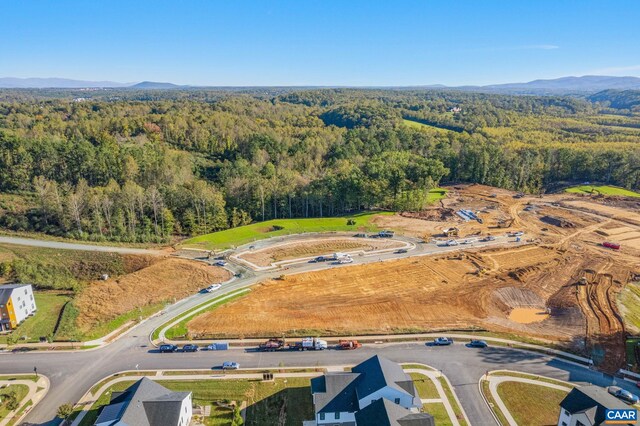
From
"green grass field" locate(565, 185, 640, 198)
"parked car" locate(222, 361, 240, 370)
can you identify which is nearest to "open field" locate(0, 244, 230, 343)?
"parked car" locate(222, 361, 240, 370)

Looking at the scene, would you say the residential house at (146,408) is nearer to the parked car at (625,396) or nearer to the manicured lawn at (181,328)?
the manicured lawn at (181,328)

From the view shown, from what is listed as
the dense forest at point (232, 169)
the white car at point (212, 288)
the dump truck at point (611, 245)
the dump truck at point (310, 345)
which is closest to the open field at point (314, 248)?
the white car at point (212, 288)

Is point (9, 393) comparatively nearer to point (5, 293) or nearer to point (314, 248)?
point (5, 293)

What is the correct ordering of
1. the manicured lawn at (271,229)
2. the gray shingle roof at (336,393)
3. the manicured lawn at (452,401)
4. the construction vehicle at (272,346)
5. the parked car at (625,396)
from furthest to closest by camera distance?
the manicured lawn at (271,229), the construction vehicle at (272,346), the parked car at (625,396), the manicured lawn at (452,401), the gray shingle roof at (336,393)

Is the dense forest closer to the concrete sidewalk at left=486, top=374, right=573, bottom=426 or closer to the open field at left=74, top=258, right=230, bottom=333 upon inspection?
the open field at left=74, top=258, right=230, bottom=333

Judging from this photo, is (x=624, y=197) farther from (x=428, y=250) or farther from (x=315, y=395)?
(x=315, y=395)

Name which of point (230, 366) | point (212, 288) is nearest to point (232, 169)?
point (212, 288)

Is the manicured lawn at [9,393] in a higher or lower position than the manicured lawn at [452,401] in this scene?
higher
